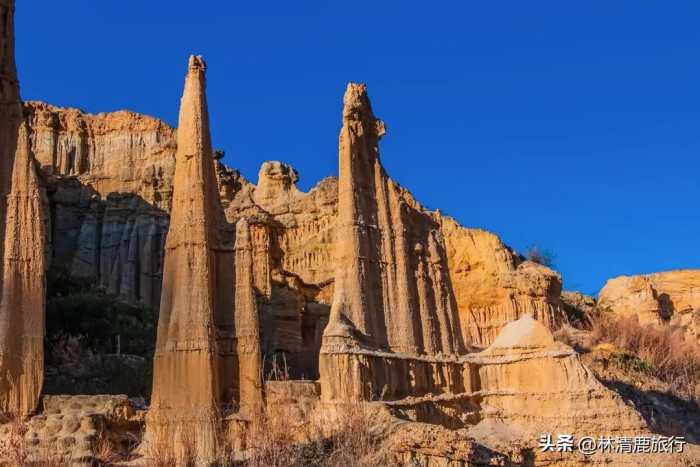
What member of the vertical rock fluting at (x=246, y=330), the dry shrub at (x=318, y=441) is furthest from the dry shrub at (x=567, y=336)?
the dry shrub at (x=318, y=441)

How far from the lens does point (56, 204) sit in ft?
190

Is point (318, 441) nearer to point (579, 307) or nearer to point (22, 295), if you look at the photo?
point (22, 295)

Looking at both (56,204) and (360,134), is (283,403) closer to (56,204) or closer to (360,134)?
(360,134)

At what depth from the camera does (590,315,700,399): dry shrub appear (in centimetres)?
3853

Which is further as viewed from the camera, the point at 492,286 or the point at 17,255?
the point at 492,286

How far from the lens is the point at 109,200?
56875 millimetres

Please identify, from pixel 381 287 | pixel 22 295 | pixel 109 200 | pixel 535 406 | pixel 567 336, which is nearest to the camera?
pixel 22 295

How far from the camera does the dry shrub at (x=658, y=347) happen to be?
38531mm

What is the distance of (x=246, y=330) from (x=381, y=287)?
14.1 ft

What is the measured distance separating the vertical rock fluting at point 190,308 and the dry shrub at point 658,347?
78.2 ft

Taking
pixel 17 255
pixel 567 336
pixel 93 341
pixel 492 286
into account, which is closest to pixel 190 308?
pixel 17 255

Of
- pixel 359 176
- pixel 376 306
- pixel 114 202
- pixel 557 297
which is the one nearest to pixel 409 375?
pixel 376 306

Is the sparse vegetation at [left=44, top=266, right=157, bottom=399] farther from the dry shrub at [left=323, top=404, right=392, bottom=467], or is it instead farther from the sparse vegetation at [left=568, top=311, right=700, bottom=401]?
the sparse vegetation at [left=568, top=311, right=700, bottom=401]

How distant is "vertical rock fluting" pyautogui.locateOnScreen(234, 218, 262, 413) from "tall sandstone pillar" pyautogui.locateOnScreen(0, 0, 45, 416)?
4441 mm
